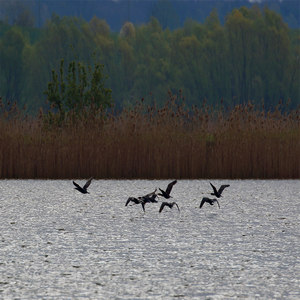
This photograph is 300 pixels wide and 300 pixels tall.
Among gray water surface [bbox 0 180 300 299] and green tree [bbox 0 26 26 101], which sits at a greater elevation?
green tree [bbox 0 26 26 101]

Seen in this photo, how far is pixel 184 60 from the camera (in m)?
55.2

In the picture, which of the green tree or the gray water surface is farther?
the green tree

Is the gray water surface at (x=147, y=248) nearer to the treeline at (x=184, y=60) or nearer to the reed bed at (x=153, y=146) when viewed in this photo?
the reed bed at (x=153, y=146)

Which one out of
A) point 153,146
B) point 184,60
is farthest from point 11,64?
point 153,146

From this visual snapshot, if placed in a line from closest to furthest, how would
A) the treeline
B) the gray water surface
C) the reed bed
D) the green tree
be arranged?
the gray water surface, the reed bed, the treeline, the green tree

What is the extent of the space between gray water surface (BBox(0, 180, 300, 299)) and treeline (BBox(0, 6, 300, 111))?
36308mm

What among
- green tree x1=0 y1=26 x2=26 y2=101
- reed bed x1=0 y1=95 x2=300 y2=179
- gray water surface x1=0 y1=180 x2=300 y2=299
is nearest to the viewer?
gray water surface x1=0 y1=180 x2=300 y2=299

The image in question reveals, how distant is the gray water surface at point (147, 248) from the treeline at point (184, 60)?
36.3 meters

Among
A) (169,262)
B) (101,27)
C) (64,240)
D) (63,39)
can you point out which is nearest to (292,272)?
(169,262)

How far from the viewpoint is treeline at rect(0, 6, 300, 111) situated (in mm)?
51031

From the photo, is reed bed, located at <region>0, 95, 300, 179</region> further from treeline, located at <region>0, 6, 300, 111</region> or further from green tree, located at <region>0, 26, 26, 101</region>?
green tree, located at <region>0, 26, 26, 101</region>

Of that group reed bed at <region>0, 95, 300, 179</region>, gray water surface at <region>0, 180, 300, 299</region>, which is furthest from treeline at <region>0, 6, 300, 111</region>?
gray water surface at <region>0, 180, 300, 299</region>

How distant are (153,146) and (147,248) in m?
9.77

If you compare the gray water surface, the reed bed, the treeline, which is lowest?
the gray water surface
